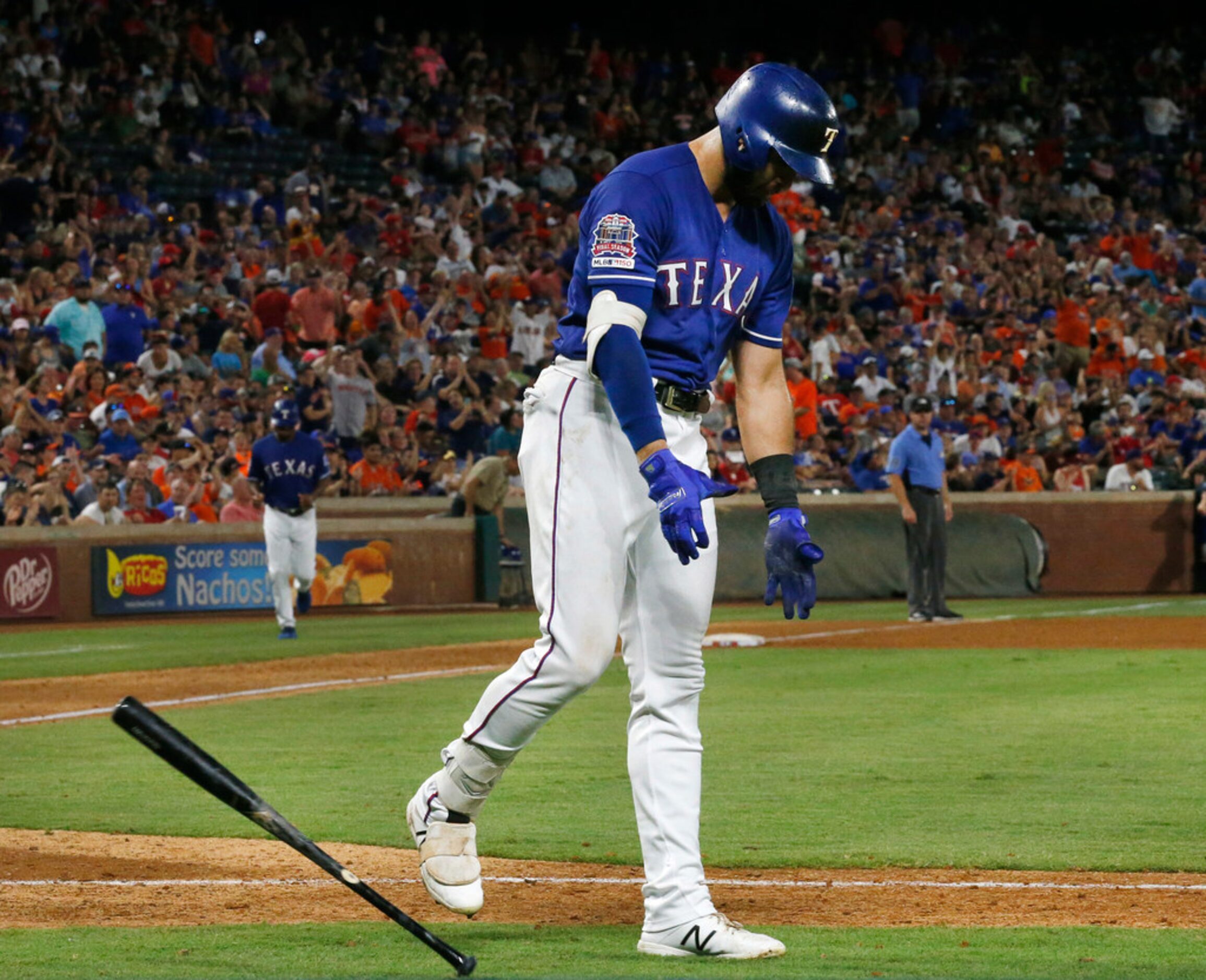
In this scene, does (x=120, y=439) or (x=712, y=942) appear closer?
(x=712, y=942)

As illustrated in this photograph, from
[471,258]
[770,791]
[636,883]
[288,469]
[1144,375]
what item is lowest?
[770,791]

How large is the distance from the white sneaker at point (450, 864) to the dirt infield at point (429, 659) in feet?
21.5

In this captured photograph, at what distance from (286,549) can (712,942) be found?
487 inches

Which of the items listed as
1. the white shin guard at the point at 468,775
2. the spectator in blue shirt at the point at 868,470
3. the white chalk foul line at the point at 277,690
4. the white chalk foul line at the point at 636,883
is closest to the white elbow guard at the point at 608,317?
the white shin guard at the point at 468,775

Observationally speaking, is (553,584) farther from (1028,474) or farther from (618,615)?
(1028,474)

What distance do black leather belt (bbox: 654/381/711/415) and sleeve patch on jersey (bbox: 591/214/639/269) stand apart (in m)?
0.35

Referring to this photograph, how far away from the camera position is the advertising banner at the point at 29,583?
59.4 feet

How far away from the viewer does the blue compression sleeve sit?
173 inches

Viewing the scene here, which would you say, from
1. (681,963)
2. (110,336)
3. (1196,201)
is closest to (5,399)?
(110,336)

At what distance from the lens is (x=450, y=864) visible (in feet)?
15.4

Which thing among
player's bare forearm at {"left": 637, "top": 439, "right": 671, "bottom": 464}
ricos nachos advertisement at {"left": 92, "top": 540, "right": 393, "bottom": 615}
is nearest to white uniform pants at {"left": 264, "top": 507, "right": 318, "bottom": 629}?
ricos nachos advertisement at {"left": 92, "top": 540, "right": 393, "bottom": 615}

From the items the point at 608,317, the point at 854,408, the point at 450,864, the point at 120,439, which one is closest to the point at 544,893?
the point at 450,864

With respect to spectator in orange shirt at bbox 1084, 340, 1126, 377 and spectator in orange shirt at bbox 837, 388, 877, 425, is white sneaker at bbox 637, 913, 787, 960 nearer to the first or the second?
spectator in orange shirt at bbox 837, 388, 877, 425

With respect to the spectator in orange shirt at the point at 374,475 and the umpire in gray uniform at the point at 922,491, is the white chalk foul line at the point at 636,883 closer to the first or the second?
the umpire in gray uniform at the point at 922,491
